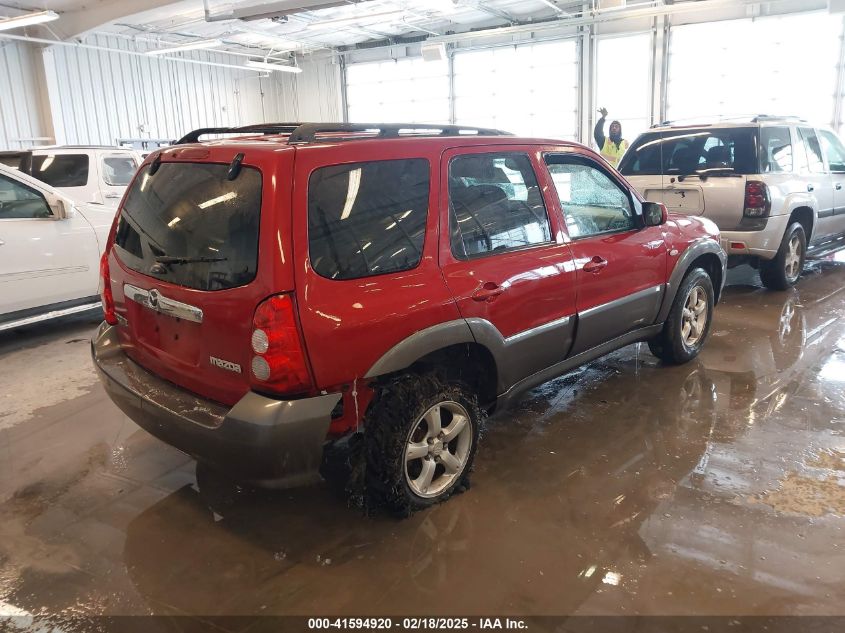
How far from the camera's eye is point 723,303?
257 inches

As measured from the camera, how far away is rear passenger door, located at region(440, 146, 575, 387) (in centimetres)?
282

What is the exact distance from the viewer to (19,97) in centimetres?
1344

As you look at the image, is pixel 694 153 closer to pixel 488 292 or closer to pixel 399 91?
pixel 488 292

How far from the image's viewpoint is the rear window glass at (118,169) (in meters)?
7.67

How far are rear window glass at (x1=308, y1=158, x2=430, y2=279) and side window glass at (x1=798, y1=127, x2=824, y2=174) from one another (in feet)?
19.4

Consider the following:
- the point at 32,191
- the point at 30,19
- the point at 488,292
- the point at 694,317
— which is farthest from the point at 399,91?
the point at 488,292

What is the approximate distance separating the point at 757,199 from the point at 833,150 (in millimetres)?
2396

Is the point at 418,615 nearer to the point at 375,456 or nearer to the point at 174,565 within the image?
the point at 375,456

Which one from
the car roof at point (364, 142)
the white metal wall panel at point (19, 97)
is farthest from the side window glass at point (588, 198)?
the white metal wall panel at point (19, 97)

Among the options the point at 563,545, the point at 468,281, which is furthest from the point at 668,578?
the point at 468,281

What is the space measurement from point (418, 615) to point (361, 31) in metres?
16.8

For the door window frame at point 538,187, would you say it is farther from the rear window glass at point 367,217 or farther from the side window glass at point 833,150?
the side window glass at point 833,150

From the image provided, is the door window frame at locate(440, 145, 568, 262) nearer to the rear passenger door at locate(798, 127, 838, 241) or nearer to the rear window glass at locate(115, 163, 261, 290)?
the rear window glass at locate(115, 163, 261, 290)

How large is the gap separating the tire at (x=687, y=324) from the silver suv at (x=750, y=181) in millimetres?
1777
